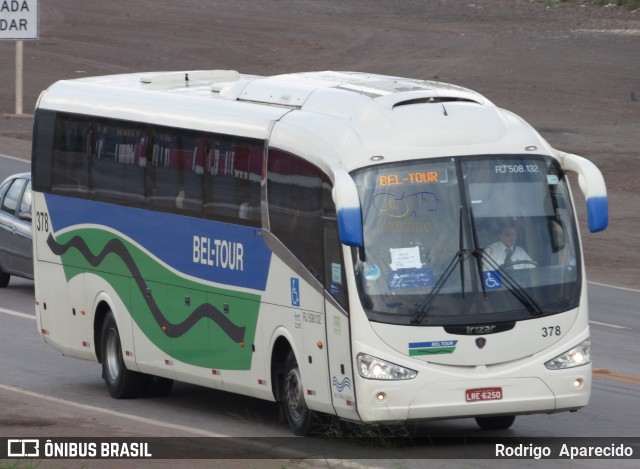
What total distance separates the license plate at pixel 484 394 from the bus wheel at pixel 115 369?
5.57 meters

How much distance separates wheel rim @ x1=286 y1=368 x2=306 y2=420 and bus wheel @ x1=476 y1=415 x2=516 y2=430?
168cm

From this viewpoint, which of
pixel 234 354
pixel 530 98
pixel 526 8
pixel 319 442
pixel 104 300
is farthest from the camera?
pixel 526 8

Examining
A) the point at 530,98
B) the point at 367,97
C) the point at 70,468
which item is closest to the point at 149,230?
the point at 367,97

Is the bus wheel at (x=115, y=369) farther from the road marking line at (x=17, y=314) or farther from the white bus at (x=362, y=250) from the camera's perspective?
the road marking line at (x=17, y=314)

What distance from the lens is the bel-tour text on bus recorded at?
15180 mm

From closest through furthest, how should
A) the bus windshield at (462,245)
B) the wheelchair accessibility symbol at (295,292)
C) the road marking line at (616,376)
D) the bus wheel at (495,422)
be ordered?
the bus windshield at (462,245), the wheelchair accessibility symbol at (295,292), the bus wheel at (495,422), the road marking line at (616,376)

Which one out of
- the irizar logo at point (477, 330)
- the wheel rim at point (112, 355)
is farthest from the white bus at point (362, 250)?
the wheel rim at point (112, 355)

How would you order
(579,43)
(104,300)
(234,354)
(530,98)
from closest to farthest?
1. (234,354)
2. (104,300)
3. (530,98)
4. (579,43)

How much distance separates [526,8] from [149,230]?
60935 mm

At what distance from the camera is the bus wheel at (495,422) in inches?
582

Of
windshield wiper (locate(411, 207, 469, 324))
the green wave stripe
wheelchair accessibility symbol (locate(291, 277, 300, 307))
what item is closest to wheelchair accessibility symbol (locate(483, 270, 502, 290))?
windshield wiper (locate(411, 207, 469, 324))

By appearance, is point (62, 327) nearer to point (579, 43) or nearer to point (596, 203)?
point (596, 203)

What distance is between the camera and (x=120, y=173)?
17234 mm

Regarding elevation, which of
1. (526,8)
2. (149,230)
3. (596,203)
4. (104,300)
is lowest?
(526,8)
